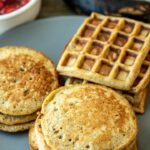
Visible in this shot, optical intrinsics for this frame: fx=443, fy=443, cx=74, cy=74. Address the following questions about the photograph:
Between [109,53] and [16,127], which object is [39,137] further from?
[109,53]

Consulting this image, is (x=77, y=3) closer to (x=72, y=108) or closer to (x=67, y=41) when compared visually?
(x=67, y=41)

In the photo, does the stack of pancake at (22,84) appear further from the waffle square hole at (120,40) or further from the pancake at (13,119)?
the waffle square hole at (120,40)

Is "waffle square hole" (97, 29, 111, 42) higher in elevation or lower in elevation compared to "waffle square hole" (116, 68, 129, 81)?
higher

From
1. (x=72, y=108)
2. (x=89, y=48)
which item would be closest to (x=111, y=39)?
(x=89, y=48)

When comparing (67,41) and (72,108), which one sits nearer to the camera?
(72,108)

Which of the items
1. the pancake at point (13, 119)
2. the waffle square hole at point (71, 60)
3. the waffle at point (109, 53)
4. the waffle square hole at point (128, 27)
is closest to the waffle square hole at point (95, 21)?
the waffle at point (109, 53)

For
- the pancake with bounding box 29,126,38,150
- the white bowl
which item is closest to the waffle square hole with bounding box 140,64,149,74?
the pancake with bounding box 29,126,38,150

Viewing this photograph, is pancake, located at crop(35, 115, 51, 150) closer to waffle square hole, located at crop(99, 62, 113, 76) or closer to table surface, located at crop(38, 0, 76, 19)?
waffle square hole, located at crop(99, 62, 113, 76)
